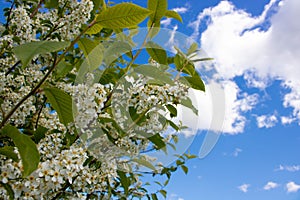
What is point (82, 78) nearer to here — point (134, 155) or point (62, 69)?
point (62, 69)

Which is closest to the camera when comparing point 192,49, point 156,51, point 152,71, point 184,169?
point 152,71

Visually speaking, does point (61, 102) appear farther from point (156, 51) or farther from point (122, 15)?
point (156, 51)

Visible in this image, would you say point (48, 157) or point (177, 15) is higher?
point (177, 15)

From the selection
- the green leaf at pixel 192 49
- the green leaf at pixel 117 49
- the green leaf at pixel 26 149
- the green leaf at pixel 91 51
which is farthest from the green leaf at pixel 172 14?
the green leaf at pixel 26 149

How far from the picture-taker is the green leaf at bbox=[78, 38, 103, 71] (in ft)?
4.89

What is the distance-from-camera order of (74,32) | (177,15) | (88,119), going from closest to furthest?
(88,119) → (177,15) → (74,32)

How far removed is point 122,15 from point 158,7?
605 millimetres

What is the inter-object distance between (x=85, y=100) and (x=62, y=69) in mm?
634

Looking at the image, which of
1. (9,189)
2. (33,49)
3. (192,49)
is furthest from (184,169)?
(33,49)

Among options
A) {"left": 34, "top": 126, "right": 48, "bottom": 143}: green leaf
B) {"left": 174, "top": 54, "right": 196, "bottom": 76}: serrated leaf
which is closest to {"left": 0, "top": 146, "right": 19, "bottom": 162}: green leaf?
{"left": 34, "top": 126, "right": 48, "bottom": 143}: green leaf

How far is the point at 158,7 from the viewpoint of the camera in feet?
6.35

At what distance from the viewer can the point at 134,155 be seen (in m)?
2.23

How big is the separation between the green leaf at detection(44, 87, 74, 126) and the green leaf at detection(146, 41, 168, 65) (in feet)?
1.99

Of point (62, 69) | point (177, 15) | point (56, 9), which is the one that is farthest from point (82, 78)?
point (56, 9)
